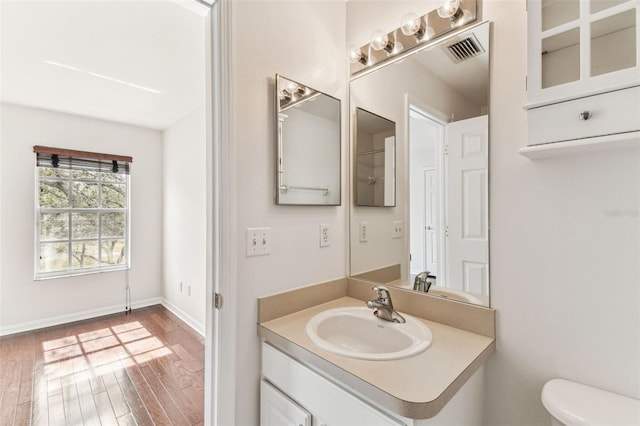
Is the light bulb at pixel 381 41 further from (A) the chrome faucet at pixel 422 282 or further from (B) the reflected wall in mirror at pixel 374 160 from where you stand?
(A) the chrome faucet at pixel 422 282

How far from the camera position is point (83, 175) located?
139 inches

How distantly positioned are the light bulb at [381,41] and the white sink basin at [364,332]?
4.15 feet

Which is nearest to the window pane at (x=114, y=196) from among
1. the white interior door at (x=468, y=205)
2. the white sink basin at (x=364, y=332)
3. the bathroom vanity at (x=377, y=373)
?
the bathroom vanity at (x=377, y=373)

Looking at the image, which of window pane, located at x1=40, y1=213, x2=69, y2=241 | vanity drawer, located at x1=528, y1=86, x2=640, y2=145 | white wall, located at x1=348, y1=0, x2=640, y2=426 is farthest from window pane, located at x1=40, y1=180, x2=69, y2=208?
vanity drawer, located at x1=528, y1=86, x2=640, y2=145

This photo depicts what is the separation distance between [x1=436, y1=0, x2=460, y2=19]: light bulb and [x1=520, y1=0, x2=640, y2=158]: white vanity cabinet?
34cm

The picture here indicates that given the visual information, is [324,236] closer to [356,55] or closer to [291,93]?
[291,93]

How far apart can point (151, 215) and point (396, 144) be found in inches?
148

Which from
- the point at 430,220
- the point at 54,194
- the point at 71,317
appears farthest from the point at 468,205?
the point at 71,317

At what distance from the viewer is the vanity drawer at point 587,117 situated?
2.38ft

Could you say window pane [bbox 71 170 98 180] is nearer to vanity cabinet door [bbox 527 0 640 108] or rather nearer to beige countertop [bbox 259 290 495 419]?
beige countertop [bbox 259 290 495 419]

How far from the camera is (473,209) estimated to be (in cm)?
115

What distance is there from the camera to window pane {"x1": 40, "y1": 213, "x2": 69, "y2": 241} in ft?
10.7

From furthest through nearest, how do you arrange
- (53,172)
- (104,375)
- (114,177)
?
(114,177), (53,172), (104,375)

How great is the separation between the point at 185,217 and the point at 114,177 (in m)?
1.20
